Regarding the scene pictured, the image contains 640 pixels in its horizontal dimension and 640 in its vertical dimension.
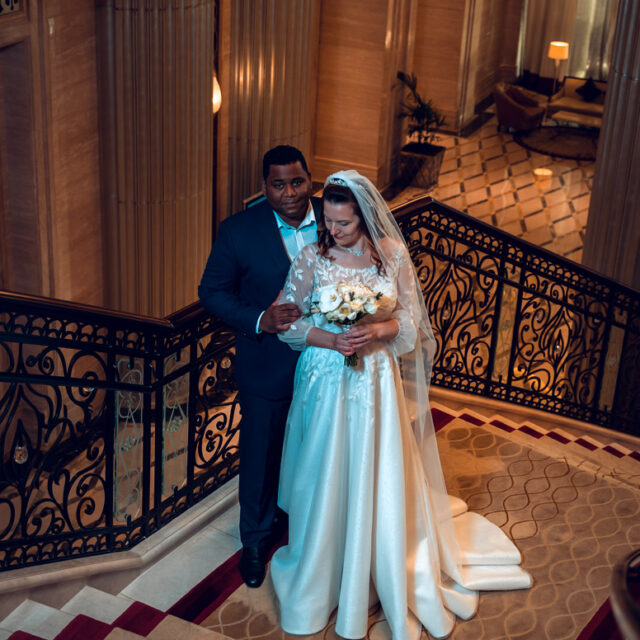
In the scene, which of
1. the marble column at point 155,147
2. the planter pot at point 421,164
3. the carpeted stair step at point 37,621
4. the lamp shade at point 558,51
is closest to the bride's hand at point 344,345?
the carpeted stair step at point 37,621

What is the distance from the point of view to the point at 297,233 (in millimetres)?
3902

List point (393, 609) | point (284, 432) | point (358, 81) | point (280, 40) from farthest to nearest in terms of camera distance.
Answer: point (358, 81) < point (280, 40) < point (284, 432) < point (393, 609)

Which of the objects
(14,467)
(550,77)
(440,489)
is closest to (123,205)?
(14,467)

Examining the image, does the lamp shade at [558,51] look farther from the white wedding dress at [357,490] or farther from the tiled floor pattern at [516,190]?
the white wedding dress at [357,490]

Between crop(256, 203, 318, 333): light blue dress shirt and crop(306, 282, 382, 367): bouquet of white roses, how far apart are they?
34 cm

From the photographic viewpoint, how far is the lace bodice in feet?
12.2

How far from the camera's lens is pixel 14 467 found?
4230 millimetres

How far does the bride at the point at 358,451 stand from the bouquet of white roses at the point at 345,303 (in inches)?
2.4

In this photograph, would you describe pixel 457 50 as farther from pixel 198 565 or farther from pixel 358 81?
pixel 198 565

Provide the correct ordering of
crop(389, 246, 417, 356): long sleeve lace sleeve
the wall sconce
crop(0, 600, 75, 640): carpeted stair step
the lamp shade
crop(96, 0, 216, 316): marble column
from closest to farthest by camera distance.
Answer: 1. crop(389, 246, 417, 356): long sleeve lace sleeve
2. crop(0, 600, 75, 640): carpeted stair step
3. crop(96, 0, 216, 316): marble column
4. the wall sconce
5. the lamp shade

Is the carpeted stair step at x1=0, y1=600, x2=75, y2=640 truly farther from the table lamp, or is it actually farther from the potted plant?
the table lamp

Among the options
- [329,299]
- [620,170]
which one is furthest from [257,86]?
[329,299]

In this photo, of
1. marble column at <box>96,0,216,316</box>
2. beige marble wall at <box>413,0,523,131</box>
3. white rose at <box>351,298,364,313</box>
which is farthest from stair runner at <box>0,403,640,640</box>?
beige marble wall at <box>413,0,523,131</box>

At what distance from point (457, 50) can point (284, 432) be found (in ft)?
39.3
